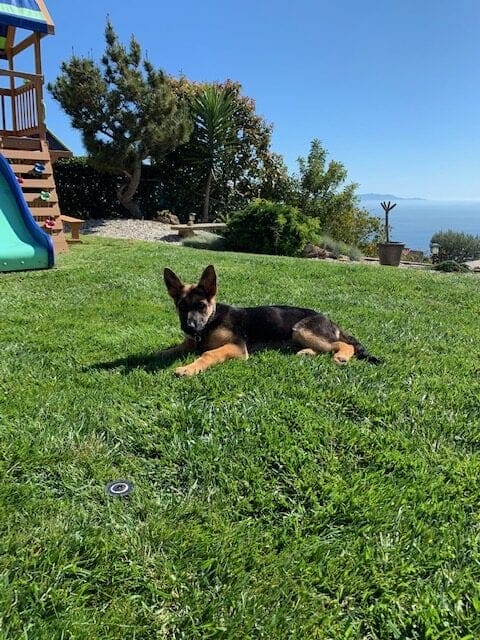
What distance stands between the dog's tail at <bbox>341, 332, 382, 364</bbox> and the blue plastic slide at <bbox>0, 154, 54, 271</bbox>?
581 centimetres

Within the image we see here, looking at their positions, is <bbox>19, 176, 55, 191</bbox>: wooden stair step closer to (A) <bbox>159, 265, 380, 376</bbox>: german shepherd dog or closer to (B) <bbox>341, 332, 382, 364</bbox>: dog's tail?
(A) <bbox>159, 265, 380, 376</bbox>: german shepherd dog

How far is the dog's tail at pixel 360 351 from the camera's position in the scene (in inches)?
158

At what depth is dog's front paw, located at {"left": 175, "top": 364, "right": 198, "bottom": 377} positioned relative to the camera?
136 inches

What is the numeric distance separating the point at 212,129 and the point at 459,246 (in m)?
13.2

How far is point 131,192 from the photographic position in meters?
18.8

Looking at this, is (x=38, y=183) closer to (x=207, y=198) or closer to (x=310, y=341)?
(x=310, y=341)

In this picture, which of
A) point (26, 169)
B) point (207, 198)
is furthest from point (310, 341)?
point (207, 198)

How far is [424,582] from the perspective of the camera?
190cm

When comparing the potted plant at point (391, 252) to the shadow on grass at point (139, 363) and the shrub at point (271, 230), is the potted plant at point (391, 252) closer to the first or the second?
the shrub at point (271, 230)

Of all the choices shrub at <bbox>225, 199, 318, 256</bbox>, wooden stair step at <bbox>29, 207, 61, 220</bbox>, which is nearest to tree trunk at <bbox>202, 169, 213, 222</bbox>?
shrub at <bbox>225, 199, 318, 256</bbox>

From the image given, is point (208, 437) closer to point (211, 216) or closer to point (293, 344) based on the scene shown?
point (293, 344)

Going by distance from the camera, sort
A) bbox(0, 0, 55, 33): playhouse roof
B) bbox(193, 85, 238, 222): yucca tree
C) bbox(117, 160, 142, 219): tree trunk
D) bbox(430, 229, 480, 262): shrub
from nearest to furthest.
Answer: bbox(0, 0, 55, 33): playhouse roof
bbox(117, 160, 142, 219): tree trunk
bbox(193, 85, 238, 222): yucca tree
bbox(430, 229, 480, 262): shrub

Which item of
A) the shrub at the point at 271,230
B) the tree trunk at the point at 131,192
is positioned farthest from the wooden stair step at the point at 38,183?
Answer: the tree trunk at the point at 131,192

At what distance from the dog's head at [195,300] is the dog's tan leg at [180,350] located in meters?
0.23
